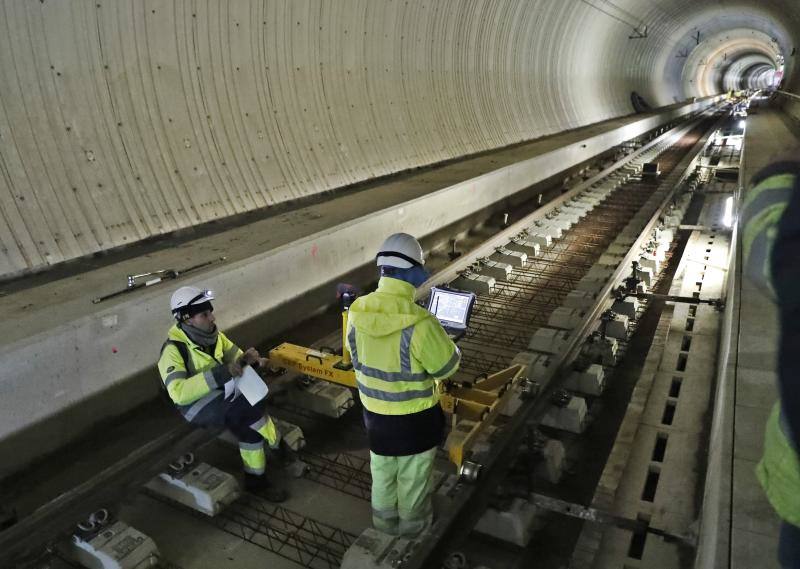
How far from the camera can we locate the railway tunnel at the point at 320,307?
351cm

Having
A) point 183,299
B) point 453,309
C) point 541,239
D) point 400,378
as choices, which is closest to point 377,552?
point 400,378

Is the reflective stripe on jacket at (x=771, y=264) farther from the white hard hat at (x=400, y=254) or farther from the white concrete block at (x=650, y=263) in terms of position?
the white concrete block at (x=650, y=263)

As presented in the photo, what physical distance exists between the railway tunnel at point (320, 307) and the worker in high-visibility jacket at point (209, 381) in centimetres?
17

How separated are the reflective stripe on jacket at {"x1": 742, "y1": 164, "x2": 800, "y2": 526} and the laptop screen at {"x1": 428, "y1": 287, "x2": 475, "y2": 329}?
2.47 m

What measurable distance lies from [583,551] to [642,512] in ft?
1.60

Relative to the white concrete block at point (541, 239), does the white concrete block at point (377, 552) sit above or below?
above

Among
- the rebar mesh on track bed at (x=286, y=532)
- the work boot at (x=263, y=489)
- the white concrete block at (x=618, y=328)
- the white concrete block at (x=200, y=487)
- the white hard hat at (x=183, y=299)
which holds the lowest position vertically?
the white concrete block at (x=618, y=328)

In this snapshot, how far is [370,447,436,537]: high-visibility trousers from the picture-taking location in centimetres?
336

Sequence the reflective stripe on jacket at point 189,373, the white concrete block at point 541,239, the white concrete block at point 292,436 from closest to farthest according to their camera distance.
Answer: the reflective stripe on jacket at point 189,373, the white concrete block at point 292,436, the white concrete block at point 541,239

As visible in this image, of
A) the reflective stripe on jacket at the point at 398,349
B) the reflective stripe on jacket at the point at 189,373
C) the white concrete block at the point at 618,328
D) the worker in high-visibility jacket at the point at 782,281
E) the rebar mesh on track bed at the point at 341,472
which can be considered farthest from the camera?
the white concrete block at the point at 618,328

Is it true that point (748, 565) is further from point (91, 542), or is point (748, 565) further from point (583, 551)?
point (91, 542)

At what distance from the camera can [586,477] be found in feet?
13.7

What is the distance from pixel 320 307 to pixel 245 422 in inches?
127

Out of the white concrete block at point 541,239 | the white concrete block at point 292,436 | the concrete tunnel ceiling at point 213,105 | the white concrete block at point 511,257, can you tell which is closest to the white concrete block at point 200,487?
the white concrete block at point 292,436
